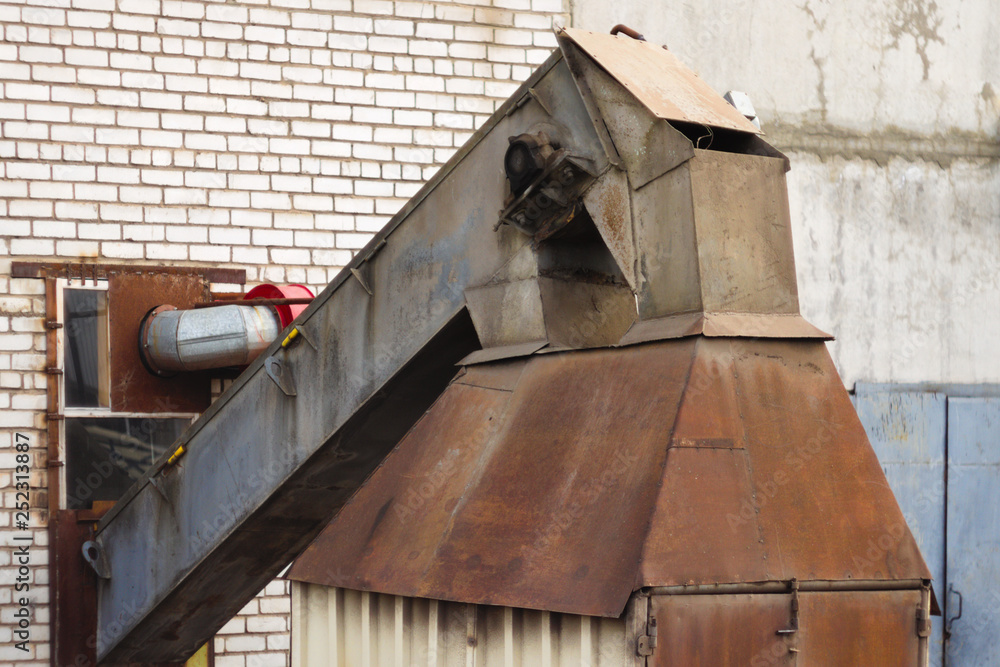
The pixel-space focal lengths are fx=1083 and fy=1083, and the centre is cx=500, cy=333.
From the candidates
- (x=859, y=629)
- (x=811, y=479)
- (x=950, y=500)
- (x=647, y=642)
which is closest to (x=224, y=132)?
(x=811, y=479)

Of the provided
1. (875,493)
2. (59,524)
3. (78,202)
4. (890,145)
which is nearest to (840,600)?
(875,493)

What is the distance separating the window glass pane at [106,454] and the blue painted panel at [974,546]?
570 centimetres

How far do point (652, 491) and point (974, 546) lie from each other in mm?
6267

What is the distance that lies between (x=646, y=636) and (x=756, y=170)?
55.7 inches

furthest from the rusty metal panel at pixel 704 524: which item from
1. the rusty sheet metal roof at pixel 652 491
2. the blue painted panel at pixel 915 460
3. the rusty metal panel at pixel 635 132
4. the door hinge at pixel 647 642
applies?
the blue painted panel at pixel 915 460

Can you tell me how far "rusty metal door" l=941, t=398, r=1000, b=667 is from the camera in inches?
316

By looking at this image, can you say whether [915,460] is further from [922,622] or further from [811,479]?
[811,479]

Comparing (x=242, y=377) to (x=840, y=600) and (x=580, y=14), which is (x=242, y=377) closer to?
(x=840, y=600)

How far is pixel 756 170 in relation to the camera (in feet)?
10.5

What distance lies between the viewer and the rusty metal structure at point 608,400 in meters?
2.78

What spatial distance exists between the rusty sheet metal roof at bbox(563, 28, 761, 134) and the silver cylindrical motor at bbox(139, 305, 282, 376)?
10.9 ft

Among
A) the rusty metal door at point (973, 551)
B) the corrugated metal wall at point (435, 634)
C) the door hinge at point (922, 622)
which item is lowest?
the rusty metal door at point (973, 551)

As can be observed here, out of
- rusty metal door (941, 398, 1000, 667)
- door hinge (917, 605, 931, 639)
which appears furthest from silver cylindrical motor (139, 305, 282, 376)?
rusty metal door (941, 398, 1000, 667)

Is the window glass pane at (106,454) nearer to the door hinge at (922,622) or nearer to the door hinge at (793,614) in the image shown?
the door hinge at (793,614)
